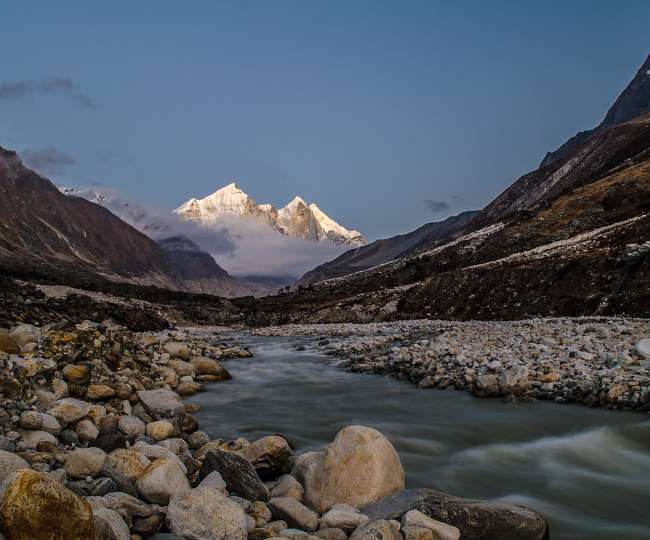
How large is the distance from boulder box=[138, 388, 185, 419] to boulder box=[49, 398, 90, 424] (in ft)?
6.18

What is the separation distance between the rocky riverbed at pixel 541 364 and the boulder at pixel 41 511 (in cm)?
1136

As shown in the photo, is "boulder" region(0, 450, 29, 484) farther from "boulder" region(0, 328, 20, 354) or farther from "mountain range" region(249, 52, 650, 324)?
"mountain range" region(249, 52, 650, 324)

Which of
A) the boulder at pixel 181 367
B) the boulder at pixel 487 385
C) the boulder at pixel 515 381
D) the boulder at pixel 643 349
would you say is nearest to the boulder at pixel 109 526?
the boulder at pixel 487 385

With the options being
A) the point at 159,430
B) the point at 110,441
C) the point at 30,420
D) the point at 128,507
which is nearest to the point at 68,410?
the point at 30,420

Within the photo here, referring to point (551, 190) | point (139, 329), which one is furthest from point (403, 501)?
point (551, 190)

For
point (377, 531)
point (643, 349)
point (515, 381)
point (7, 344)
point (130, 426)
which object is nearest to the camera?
point (377, 531)

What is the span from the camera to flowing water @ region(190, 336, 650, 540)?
8.12 m

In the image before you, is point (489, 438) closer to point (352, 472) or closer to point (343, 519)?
point (352, 472)

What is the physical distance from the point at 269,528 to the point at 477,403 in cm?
918

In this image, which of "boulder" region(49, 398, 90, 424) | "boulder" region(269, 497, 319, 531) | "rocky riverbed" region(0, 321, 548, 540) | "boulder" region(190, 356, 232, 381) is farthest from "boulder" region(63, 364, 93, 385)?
"boulder" region(269, 497, 319, 531)

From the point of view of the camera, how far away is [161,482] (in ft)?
21.0

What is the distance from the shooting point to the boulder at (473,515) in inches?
236

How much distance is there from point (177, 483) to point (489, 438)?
285 inches

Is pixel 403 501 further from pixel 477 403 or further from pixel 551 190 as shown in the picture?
pixel 551 190
